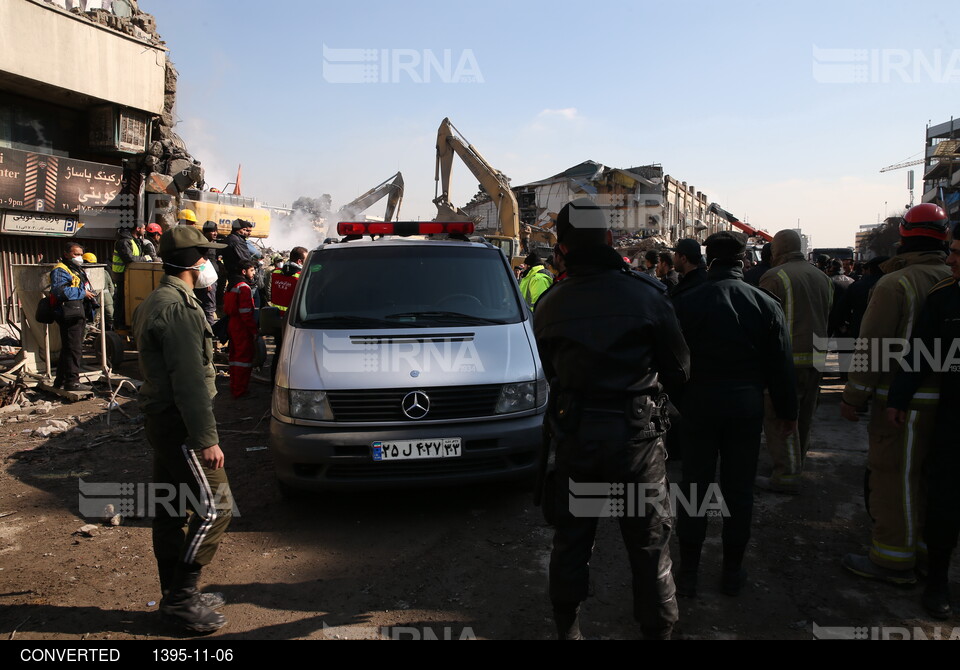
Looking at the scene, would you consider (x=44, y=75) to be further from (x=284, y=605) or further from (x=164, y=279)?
(x=284, y=605)

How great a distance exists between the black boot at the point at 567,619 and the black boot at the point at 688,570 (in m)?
1.04

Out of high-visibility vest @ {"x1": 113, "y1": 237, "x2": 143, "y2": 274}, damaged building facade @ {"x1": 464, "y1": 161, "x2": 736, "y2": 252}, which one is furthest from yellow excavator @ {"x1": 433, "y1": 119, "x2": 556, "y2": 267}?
damaged building facade @ {"x1": 464, "y1": 161, "x2": 736, "y2": 252}

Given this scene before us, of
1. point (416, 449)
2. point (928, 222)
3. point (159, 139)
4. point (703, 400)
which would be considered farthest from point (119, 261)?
point (928, 222)

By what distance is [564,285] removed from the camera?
274 centimetres

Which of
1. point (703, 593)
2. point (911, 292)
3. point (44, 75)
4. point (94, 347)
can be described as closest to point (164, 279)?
point (703, 593)

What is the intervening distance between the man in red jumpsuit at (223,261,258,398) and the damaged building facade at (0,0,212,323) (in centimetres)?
721

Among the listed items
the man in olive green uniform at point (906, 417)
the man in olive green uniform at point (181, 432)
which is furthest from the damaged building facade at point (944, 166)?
the man in olive green uniform at point (181, 432)

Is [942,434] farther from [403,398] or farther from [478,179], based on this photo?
[478,179]

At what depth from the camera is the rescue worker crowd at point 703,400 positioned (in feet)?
8.49

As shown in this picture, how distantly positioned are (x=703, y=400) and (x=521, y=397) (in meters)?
1.39

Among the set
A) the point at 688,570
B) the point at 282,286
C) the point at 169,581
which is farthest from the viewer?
the point at 282,286

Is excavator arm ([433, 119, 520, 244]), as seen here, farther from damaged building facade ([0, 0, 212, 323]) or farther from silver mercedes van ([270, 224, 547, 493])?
silver mercedes van ([270, 224, 547, 493])

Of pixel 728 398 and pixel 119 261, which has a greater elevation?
pixel 119 261

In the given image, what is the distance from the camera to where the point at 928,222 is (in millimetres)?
3709
